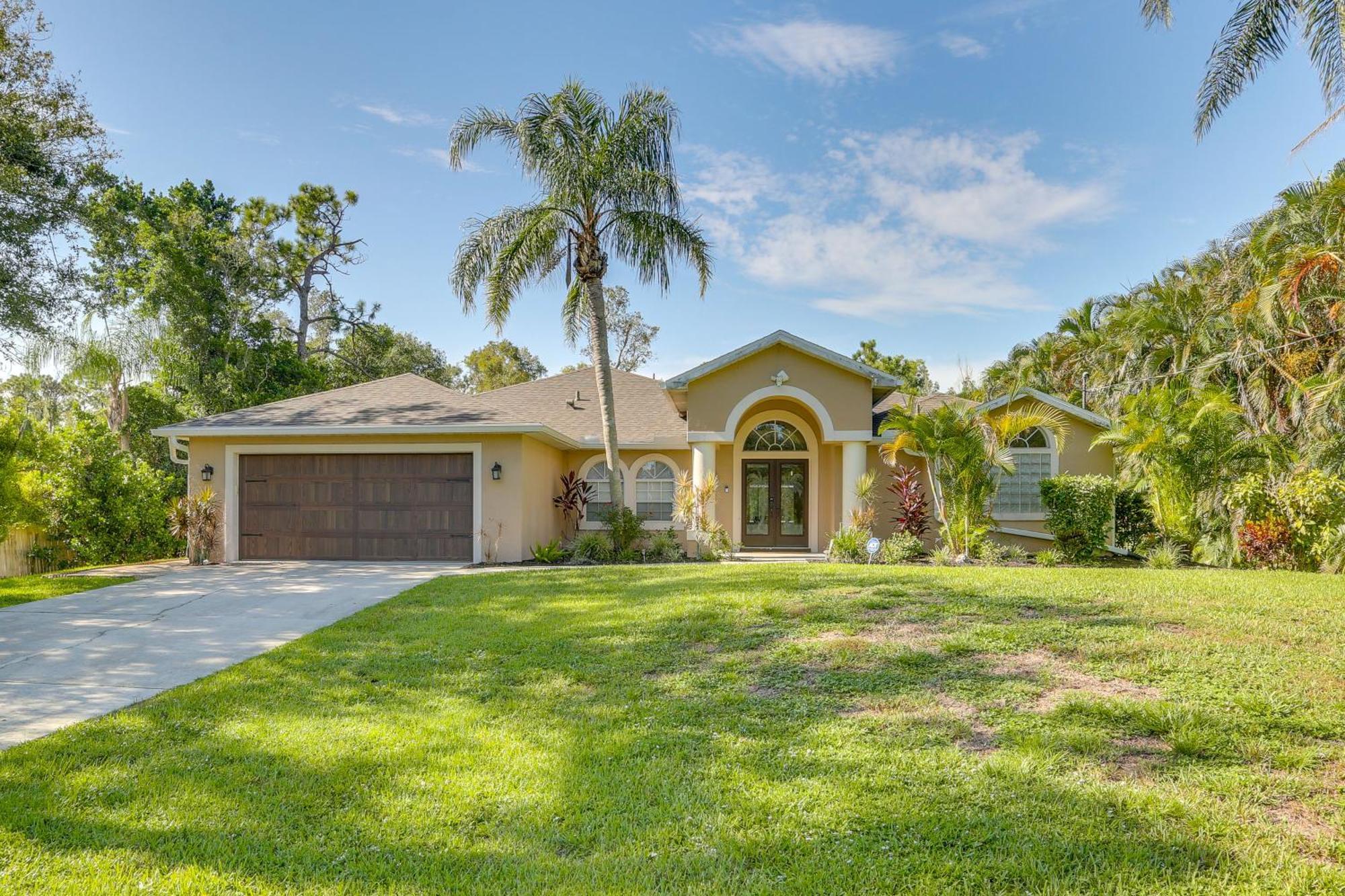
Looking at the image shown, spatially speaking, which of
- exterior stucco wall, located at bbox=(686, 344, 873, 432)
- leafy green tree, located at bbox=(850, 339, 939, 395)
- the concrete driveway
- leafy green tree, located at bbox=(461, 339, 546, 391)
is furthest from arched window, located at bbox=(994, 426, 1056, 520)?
leafy green tree, located at bbox=(461, 339, 546, 391)

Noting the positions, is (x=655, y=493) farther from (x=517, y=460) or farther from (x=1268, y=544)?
(x=1268, y=544)

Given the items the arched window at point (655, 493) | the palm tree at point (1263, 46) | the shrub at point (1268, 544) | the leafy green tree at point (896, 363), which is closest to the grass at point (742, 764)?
the shrub at point (1268, 544)

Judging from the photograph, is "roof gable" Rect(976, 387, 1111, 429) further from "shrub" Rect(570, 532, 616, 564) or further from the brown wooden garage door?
the brown wooden garage door

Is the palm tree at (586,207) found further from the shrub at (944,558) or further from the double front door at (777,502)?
the shrub at (944,558)

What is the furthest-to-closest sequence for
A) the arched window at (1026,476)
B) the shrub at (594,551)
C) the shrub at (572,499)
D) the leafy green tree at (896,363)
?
the leafy green tree at (896,363) < the shrub at (572,499) < the arched window at (1026,476) < the shrub at (594,551)

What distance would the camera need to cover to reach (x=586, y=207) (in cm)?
1352

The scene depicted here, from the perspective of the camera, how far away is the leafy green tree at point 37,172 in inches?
469

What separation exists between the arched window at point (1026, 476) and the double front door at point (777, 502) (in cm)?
430

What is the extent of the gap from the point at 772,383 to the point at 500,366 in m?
29.0

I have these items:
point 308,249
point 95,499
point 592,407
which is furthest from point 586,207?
point 308,249

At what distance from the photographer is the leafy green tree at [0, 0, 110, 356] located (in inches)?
469

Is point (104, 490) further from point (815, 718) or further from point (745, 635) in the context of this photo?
point (815, 718)

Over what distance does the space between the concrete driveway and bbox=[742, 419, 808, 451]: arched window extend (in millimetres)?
7877

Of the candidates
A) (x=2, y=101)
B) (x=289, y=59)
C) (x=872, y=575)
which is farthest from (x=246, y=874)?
(x=289, y=59)
